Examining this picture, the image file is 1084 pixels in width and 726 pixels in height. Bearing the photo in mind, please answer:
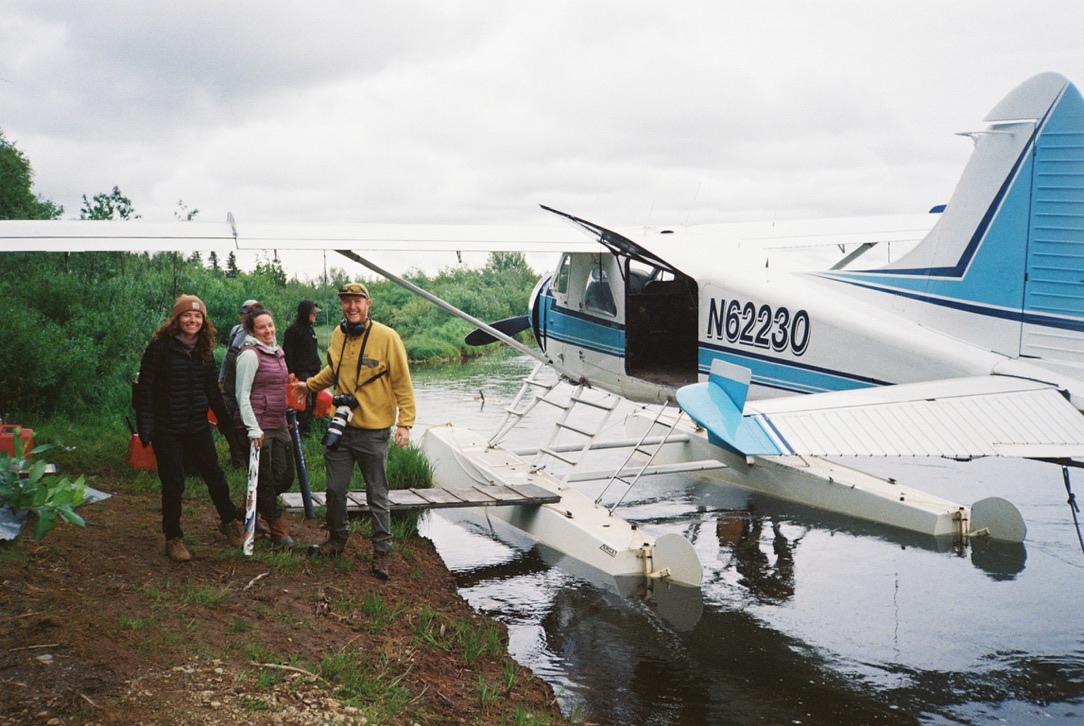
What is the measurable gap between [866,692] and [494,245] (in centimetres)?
553

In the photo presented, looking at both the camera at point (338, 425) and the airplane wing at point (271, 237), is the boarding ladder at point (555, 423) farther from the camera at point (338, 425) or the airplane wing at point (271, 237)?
the camera at point (338, 425)

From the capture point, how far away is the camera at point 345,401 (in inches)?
200

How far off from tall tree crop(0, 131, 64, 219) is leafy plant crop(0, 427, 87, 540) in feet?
44.9

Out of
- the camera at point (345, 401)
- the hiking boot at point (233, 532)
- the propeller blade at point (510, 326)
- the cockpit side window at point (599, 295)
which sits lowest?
the hiking boot at point (233, 532)

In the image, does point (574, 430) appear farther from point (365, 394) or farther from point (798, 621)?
point (365, 394)

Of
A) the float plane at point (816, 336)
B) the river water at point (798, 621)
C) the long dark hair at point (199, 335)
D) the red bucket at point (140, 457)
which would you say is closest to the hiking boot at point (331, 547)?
the river water at point (798, 621)

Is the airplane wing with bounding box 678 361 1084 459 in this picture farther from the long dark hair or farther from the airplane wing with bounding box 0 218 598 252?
the airplane wing with bounding box 0 218 598 252

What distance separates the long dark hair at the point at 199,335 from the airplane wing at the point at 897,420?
8.98 feet

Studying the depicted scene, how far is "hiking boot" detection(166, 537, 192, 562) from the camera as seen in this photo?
197 inches

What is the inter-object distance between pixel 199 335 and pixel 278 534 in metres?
1.33

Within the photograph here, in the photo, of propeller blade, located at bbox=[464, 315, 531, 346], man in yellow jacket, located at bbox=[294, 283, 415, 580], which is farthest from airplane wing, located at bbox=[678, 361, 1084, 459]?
propeller blade, located at bbox=[464, 315, 531, 346]

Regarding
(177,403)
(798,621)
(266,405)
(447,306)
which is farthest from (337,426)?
(447,306)

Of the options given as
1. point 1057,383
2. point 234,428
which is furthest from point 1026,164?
point 234,428

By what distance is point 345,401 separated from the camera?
510 cm
